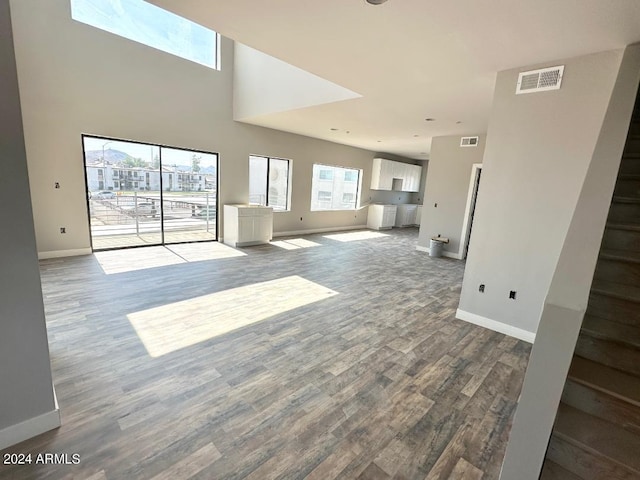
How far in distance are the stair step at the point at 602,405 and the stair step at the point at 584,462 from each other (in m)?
0.20

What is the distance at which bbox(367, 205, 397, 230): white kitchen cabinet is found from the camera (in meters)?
10.3

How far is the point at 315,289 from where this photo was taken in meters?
4.24

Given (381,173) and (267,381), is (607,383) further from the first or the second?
(381,173)

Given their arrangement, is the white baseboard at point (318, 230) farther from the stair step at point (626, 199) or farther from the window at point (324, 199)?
the stair step at point (626, 199)

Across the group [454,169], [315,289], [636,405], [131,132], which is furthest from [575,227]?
[131,132]

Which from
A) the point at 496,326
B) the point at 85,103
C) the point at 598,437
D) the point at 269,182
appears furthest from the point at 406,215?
the point at 598,437

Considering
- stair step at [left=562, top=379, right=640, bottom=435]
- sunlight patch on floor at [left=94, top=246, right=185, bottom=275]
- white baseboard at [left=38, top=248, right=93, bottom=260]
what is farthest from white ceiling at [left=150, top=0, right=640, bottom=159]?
white baseboard at [left=38, top=248, right=93, bottom=260]


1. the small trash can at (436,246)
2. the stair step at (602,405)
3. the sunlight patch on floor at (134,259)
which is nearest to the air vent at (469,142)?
the small trash can at (436,246)

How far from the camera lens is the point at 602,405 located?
1447 mm

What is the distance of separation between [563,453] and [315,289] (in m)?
3.13

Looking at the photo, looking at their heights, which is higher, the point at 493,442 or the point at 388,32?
the point at 388,32

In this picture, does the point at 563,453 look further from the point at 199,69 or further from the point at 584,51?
the point at 199,69

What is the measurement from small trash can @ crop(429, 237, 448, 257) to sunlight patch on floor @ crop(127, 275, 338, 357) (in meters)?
3.58

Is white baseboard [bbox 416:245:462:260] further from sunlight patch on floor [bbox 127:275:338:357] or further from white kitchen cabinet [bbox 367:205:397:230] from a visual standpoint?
sunlight patch on floor [bbox 127:275:338:357]
